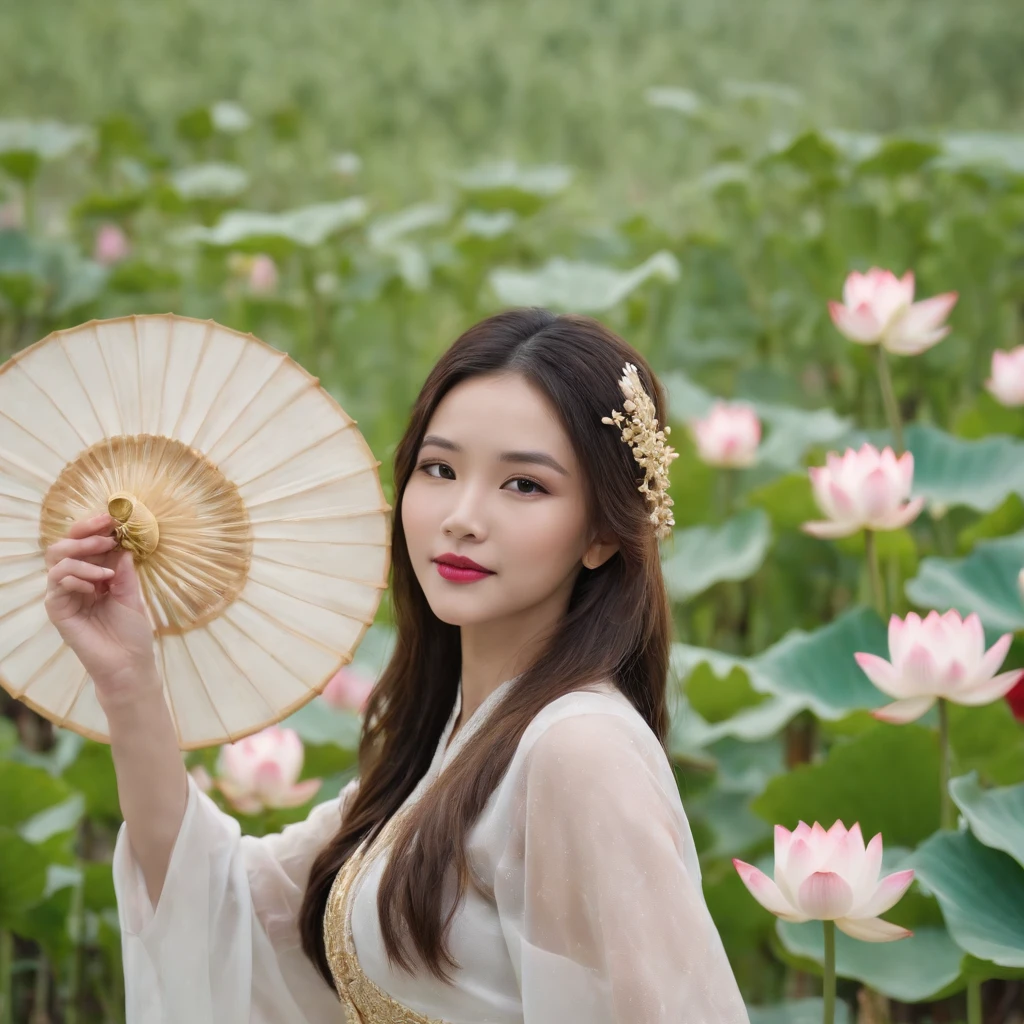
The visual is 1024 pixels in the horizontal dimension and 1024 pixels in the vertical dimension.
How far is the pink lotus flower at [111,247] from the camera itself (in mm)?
3363

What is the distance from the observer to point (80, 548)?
94 centimetres

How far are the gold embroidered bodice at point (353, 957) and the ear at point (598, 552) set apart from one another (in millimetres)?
255

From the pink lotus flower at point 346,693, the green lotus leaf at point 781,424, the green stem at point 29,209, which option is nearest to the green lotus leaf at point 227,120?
the green stem at point 29,209

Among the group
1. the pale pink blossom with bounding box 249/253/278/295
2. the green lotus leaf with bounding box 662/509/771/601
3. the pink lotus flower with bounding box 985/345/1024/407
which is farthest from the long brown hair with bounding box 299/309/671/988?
the pale pink blossom with bounding box 249/253/278/295

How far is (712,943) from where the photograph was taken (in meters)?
0.90

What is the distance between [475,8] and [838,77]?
47.4 inches

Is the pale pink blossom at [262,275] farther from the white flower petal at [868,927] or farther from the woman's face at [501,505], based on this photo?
the white flower petal at [868,927]

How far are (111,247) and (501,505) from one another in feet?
8.68

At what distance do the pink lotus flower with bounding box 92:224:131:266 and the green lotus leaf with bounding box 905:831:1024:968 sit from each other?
2662mm

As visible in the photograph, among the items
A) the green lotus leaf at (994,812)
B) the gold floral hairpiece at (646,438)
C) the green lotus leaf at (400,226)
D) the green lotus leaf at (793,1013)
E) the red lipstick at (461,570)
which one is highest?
the green lotus leaf at (400,226)

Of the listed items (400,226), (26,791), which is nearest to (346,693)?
(26,791)

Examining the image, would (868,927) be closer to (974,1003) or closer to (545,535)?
(974,1003)

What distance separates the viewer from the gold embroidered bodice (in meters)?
1.03

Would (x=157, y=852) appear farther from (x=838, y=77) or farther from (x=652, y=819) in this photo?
(x=838, y=77)
